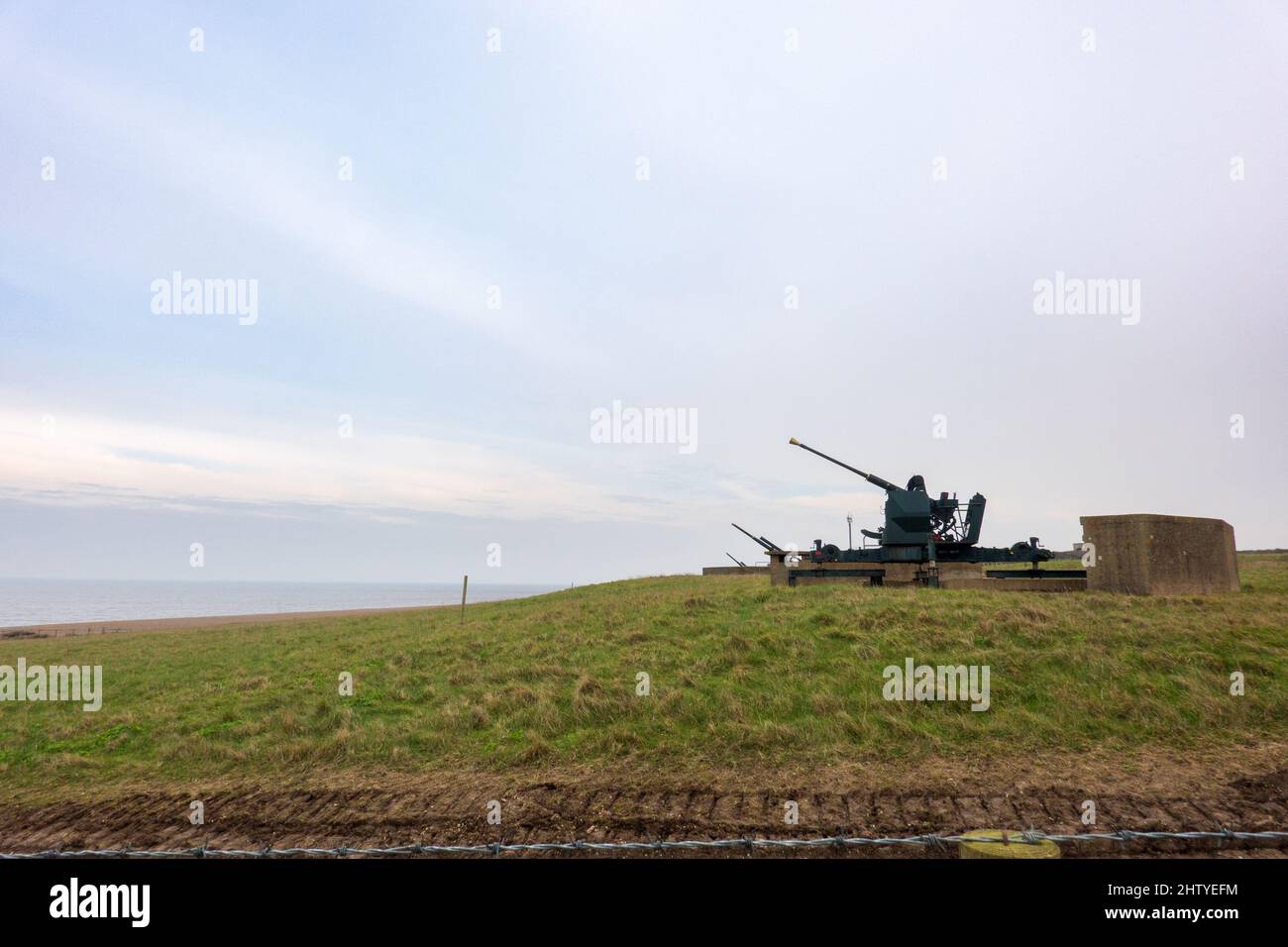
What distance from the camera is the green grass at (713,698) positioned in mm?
8945

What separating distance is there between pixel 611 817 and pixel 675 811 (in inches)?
26.7

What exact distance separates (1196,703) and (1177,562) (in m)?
9.30

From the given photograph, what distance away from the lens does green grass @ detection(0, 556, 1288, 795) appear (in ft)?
29.3

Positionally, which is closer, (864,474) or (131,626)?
(864,474)

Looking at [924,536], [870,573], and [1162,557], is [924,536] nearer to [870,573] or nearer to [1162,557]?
[870,573]

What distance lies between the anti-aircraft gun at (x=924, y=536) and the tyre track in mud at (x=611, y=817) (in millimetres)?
16305

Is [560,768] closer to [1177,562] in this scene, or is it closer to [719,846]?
[719,846]
